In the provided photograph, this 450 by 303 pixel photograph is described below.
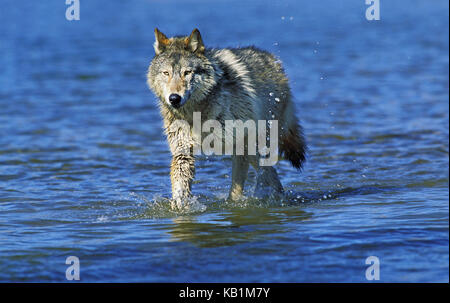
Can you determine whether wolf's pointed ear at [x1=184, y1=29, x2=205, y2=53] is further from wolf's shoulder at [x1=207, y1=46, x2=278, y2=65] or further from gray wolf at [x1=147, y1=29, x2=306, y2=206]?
wolf's shoulder at [x1=207, y1=46, x2=278, y2=65]

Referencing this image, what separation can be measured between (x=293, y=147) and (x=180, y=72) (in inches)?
91.6

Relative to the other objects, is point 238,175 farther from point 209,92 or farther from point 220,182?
point 220,182

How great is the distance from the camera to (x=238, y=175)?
8.49m

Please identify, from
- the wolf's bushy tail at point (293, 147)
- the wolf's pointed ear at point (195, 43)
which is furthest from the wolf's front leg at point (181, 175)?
the wolf's bushy tail at point (293, 147)

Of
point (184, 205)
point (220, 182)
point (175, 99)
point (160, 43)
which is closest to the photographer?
point (175, 99)

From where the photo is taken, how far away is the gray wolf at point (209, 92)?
755cm

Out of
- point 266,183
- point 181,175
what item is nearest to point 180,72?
point 181,175

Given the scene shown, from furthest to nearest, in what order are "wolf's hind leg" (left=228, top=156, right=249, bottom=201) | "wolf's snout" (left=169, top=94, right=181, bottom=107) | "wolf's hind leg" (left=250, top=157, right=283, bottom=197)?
"wolf's hind leg" (left=250, top=157, right=283, bottom=197)
"wolf's hind leg" (left=228, top=156, right=249, bottom=201)
"wolf's snout" (left=169, top=94, right=181, bottom=107)

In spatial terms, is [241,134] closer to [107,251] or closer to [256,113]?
[256,113]

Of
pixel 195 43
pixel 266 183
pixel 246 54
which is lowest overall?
pixel 266 183

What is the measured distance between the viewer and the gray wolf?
Answer: 7.55 m

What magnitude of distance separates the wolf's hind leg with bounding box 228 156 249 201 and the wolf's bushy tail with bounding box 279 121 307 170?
34.3 inches

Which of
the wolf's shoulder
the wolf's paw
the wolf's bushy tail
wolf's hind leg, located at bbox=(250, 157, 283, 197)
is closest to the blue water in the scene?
the wolf's paw
